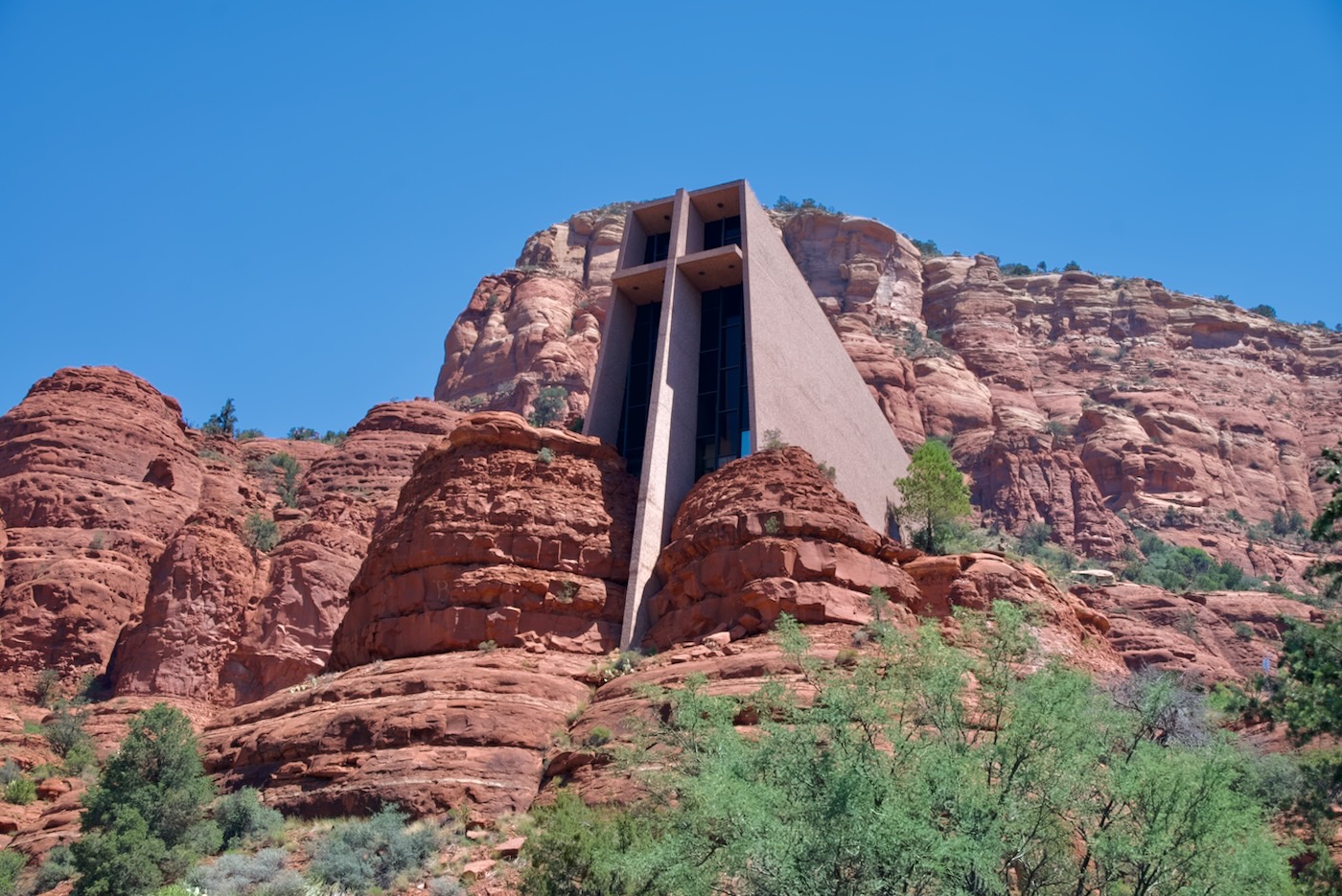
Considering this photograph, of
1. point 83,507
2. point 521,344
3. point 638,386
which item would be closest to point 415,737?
point 638,386

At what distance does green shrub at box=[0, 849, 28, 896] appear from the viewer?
2406 cm

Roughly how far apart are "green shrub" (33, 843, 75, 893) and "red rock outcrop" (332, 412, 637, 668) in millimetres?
8031

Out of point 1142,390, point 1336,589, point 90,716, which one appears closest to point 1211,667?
point 1336,589

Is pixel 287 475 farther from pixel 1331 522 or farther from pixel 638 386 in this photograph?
pixel 1331 522

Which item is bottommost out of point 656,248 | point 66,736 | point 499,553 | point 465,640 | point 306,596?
point 66,736

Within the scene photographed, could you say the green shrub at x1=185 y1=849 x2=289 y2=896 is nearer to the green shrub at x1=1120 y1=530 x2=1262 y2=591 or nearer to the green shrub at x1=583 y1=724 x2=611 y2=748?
the green shrub at x1=583 y1=724 x2=611 y2=748

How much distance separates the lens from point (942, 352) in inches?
3418

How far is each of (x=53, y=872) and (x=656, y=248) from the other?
78.5 feet

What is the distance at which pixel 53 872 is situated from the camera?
24484 mm

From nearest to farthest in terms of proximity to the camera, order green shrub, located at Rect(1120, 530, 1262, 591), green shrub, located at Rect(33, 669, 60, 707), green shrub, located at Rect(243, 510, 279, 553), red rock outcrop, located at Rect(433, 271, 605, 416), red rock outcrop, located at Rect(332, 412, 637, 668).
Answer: red rock outcrop, located at Rect(332, 412, 637, 668) < green shrub, located at Rect(33, 669, 60, 707) < green shrub, located at Rect(243, 510, 279, 553) < green shrub, located at Rect(1120, 530, 1262, 591) < red rock outcrop, located at Rect(433, 271, 605, 416)

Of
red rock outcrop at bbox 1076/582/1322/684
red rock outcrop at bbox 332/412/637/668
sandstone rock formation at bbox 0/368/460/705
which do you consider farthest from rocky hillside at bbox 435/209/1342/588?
red rock outcrop at bbox 332/412/637/668

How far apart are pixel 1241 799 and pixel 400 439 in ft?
159

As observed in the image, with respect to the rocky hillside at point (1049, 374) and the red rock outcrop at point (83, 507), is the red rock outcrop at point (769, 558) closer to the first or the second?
the red rock outcrop at point (83, 507)

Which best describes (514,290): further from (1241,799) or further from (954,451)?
(1241,799)
